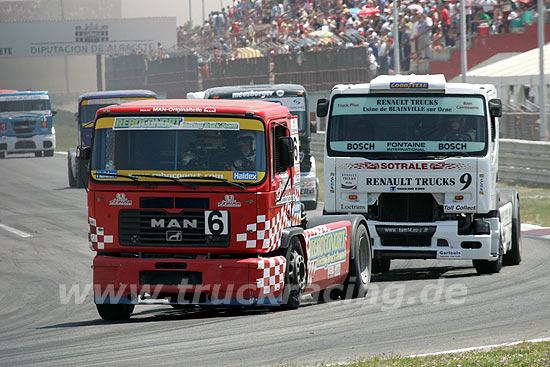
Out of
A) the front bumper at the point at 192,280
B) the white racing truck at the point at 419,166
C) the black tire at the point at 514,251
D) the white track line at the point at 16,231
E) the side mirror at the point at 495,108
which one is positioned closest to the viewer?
the front bumper at the point at 192,280

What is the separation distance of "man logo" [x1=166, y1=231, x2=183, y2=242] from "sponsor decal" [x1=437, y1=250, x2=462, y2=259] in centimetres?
426

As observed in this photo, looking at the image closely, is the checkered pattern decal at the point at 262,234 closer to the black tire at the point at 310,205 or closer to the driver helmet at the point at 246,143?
the driver helmet at the point at 246,143

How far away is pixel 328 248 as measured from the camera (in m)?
11.4

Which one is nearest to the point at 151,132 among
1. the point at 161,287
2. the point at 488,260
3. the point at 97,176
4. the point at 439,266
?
the point at 97,176

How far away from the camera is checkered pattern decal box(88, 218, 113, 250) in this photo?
1027 centimetres

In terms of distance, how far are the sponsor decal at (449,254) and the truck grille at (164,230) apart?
4.01 m

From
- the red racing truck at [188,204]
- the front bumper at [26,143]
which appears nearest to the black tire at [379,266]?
the red racing truck at [188,204]

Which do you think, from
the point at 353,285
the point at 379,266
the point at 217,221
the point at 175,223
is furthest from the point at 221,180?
the point at 379,266

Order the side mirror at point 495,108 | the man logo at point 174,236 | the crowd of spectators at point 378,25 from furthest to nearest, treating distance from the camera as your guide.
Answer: the crowd of spectators at point 378,25 → the side mirror at point 495,108 → the man logo at point 174,236

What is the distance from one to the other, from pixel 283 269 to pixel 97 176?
2.01 m

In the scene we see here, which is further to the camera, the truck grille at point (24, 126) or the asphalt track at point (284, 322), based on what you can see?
the truck grille at point (24, 126)

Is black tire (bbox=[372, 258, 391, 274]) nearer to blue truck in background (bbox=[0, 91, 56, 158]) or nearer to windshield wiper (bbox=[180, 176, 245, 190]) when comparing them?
windshield wiper (bbox=[180, 176, 245, 190])

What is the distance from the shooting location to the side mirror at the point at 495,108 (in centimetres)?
1324

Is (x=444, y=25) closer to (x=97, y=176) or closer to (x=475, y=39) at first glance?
(x=475, y=39)
